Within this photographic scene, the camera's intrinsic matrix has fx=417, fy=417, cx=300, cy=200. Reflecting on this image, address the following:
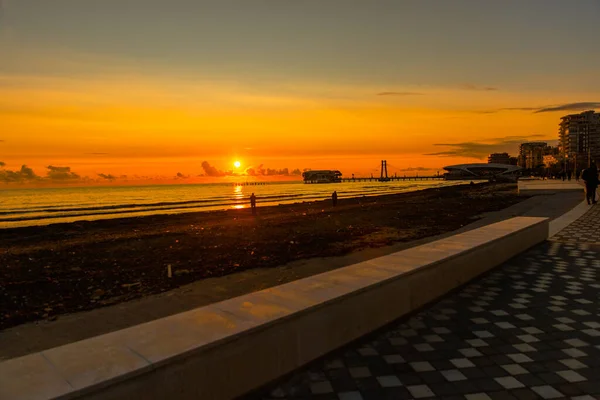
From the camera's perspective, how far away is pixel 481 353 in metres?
3.92

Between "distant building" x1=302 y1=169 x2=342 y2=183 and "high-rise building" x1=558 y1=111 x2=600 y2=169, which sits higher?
"high-rise building" x1=558 y1=111 x2=600 y2=169

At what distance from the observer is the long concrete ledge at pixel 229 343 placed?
2.53m

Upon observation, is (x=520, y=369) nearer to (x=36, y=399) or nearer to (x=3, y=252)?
(x=36, y=399)

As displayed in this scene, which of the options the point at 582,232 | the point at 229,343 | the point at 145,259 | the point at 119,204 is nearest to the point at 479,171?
the point at 119,204

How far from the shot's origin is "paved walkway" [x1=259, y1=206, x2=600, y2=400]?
3.29 m

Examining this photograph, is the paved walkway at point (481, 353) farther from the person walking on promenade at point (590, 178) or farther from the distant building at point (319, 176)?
the distant building at point (319, 176)

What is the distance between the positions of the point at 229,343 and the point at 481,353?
2419mm

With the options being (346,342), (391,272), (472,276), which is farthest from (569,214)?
(346,342)

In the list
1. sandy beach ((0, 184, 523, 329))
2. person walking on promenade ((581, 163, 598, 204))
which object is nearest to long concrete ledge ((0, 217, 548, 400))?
sandy beach ((0, 184, 523, 329))

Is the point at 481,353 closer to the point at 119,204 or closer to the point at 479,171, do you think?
the point at 119,204

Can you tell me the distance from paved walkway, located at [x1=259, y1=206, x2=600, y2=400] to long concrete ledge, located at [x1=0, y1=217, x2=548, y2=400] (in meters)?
0.23

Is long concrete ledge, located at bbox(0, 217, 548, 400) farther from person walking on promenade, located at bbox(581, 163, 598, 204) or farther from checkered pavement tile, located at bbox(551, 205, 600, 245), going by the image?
person walking on promenade, located at bbox(581, 163, 598, 204)

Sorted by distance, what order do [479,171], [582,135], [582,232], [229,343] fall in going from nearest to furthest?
[229,343]
[582,232]
[582,135]
[479,171]

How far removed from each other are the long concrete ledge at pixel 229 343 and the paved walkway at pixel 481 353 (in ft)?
0.75
